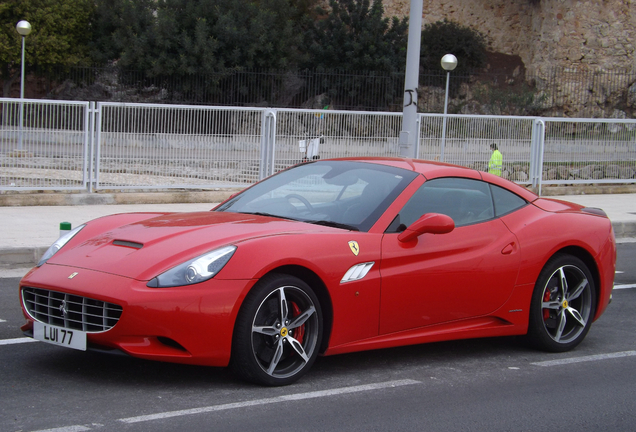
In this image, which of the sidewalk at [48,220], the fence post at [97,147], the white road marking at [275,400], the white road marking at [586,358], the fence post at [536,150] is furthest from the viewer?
the fence post at [536,150]

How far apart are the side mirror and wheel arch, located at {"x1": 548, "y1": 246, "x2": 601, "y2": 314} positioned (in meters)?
1.39

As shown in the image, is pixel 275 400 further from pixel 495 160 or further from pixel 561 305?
pixel 495 160

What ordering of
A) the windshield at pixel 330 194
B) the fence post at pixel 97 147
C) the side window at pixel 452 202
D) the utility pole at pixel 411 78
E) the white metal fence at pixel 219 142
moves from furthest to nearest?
1. the fence post at pixel 97 147
2. the white metal fence at pixel 219 142
3. the utility pole at pixel 411 78
4. the side window at pixel 452 202
5. the windshield at pixel 330 194

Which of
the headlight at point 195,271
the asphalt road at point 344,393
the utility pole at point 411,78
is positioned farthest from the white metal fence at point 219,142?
the headlight at point 195,271

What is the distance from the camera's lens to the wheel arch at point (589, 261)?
19.0 feet

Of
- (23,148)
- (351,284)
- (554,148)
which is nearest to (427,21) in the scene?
(554,148)

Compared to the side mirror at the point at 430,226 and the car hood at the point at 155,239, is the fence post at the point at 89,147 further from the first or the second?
the side mirror at the point at 430,226

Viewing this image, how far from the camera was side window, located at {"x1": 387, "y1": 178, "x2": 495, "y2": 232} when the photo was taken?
5.15 meters

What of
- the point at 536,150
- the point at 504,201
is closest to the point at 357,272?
the point at 504,201

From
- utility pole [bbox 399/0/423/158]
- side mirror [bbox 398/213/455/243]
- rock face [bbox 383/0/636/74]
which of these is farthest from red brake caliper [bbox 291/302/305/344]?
rock face [bbox 383/0/636/74]

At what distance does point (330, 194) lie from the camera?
5.34 metres

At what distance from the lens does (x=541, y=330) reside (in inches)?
220

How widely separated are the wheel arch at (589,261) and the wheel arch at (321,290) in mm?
2128

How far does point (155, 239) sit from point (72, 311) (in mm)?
628
